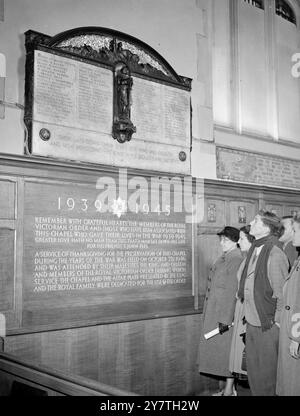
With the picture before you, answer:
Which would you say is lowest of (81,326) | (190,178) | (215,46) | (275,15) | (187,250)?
(81,326)

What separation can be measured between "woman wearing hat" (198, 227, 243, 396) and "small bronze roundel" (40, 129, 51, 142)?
1709 mm

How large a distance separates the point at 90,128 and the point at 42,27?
88 centimetres

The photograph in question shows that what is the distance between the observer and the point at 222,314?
4.37m

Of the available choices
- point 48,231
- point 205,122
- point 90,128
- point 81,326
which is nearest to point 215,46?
point 205,122

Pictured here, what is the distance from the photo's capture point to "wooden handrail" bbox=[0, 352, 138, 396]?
7.31ft

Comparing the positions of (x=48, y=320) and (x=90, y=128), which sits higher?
(x=90, y=128)

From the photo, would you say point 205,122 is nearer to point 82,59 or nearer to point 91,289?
point 82,59

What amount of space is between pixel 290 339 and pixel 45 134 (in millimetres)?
2353

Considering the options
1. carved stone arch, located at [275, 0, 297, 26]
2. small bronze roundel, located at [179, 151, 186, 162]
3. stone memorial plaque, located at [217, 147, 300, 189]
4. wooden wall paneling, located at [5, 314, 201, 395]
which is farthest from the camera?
carved stone arch, located at [275, 0, 297, 26]

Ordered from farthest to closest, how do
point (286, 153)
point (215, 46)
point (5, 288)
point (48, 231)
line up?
point (286, 153)
point (215, 46)
point (48, 231)
point (5, 288)

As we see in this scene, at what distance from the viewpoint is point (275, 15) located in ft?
21.0

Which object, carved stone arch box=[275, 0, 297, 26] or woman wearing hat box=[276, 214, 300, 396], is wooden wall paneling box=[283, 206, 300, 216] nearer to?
carved stone arch box=[275, 0, 297, 26]

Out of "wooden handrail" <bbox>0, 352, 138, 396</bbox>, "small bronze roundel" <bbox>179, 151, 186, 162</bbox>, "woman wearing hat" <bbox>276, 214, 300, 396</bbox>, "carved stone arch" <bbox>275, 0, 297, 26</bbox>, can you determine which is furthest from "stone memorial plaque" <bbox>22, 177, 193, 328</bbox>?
"carved stone arch" <bbox>275, 0, 297, 26</bbox>

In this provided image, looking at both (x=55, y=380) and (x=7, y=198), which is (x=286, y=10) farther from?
(x=55, y=380)
